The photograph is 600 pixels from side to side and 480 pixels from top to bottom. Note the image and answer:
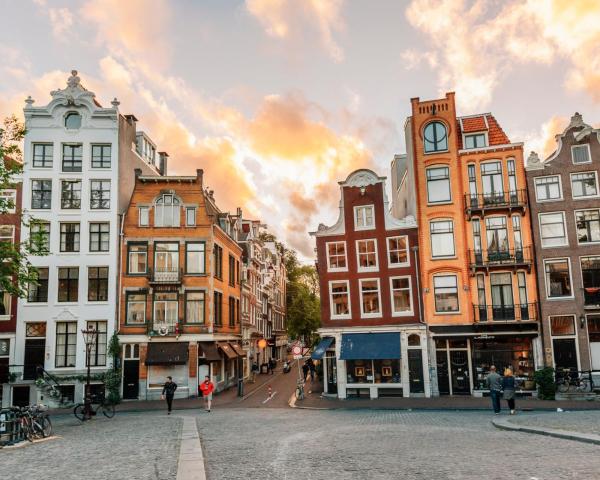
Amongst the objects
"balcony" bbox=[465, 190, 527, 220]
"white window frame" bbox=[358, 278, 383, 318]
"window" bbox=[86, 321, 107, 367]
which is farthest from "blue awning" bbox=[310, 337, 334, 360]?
"window" bbox=[86, 321, 107, 367]

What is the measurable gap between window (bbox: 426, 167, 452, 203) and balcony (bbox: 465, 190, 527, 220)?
1393 mm

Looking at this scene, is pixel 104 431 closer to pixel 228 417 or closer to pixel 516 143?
pixel 228 417

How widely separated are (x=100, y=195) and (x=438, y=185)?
23081 millimetres

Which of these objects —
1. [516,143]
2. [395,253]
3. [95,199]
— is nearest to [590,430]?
[395,253]

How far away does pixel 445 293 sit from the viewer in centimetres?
3334

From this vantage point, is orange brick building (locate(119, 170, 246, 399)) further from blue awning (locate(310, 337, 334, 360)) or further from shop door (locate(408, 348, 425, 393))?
shop door (locate(408, 348, 425, 393))

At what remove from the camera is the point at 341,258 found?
35.2m

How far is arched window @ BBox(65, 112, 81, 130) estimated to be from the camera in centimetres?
3831

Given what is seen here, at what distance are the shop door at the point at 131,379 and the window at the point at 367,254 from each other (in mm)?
16197

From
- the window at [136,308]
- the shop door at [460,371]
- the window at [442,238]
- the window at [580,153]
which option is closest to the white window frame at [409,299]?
the window at [442,238]

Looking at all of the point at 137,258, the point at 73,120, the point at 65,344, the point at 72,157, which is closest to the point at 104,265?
the point at 137,258

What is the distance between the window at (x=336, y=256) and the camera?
35188mm

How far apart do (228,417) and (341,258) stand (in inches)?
573

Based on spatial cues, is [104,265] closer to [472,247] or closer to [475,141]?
[472,247]
